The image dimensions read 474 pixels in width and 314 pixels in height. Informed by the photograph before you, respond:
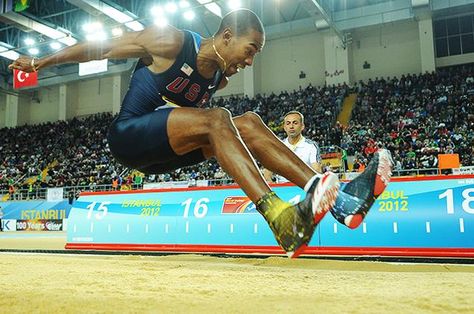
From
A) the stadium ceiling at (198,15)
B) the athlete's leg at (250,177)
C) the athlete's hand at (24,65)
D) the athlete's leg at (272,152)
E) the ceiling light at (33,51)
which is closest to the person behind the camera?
the athlete's leg at (250,177)

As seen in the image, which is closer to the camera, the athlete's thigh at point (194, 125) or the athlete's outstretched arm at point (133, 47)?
the athlete's thigh at point (194, 125)

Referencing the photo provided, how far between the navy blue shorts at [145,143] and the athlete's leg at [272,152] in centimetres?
35

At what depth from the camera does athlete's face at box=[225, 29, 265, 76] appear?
265cm

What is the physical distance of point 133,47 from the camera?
269cm

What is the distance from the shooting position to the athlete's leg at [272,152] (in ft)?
8.53

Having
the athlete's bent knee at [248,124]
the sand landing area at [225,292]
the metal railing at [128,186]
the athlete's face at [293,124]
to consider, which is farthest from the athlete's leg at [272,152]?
the metal railing at [128,186]

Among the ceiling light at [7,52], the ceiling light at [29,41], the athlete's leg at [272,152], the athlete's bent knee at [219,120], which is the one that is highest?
the ceiling light at [29,41]

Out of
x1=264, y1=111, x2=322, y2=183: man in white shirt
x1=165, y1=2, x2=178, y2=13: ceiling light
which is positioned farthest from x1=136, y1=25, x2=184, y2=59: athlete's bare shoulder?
x1=165, y1=2, x2=178, y2=13: ceiling light

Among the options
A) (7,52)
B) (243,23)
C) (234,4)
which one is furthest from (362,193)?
(7,52)

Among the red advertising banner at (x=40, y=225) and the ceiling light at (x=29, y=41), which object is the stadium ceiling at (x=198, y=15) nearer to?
the ceiling light at (x=29, y=41)

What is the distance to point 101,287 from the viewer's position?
3.03 meters

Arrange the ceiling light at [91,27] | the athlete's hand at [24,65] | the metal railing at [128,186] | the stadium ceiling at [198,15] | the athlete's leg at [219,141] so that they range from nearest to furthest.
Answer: the athlete's leg at [219,141] < the athlete's hand at [24,65] < the metal railing at [128,186] < the stadium ceiling at [198,15] < the ceiling light at [91,27]

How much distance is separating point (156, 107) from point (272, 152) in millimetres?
808

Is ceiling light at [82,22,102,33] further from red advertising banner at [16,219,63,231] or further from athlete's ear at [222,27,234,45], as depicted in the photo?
athlete's ear at [222,27,234,45]
